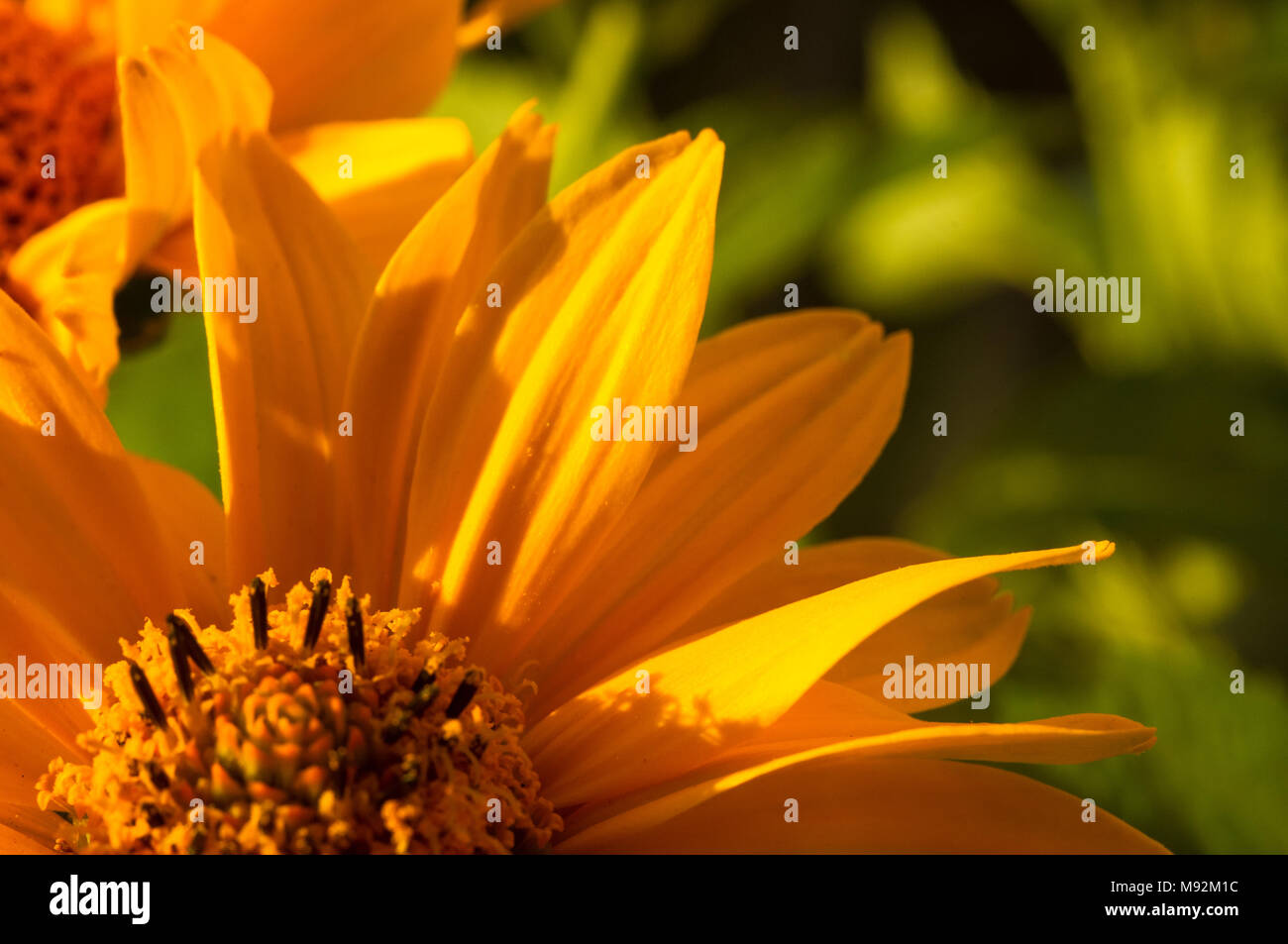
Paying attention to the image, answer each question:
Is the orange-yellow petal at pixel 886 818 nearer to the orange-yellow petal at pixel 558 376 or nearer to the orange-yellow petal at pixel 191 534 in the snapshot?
the orange-yellow petal at pixel 558 376

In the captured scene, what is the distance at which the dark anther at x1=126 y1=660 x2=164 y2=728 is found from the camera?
0.68m

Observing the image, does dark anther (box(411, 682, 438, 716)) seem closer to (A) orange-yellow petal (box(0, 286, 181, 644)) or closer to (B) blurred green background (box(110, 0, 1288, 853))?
(A) orange-yellow petal (box(0, 286, 181, 644))

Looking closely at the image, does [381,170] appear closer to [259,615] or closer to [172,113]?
[172,113]

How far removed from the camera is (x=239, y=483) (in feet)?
2.43

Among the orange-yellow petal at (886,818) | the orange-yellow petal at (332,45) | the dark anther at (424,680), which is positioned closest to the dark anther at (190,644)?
the dark anther at (424,680)

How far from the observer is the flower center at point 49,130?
2.87 feet

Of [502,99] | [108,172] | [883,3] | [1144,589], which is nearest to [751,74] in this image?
[883,3]

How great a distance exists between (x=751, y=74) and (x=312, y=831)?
64.0 inches

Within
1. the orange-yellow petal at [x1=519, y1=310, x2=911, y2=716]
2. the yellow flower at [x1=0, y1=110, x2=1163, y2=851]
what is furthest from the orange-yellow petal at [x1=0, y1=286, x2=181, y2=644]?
the orange-yellow petal at [x1=519, y1=310, x2=911, y2=716]

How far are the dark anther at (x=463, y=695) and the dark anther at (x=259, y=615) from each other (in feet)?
0.35

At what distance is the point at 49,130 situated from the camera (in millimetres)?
912

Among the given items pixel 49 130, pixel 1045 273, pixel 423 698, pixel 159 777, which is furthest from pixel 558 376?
pixel 1045 273

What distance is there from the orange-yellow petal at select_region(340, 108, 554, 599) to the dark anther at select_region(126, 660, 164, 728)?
148 mm
